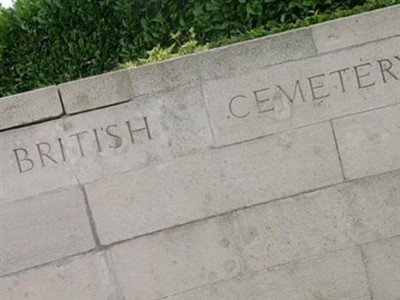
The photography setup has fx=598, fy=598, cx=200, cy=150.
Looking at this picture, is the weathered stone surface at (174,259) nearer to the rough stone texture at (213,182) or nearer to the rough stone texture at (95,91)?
the rough stone texture at (213,182)

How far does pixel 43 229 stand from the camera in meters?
3.28

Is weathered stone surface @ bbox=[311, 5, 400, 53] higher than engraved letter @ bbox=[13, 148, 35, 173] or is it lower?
higher

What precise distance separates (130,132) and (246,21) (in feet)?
4.71

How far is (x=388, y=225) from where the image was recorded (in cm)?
354

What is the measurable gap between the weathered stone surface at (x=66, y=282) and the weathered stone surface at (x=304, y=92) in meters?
0.99

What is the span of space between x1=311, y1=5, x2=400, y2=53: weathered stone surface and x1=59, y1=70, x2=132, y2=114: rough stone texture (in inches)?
44.4

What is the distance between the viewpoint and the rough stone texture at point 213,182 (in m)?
3.32

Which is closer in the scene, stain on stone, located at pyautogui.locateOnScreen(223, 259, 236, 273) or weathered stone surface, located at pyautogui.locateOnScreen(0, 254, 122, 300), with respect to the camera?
weathered stone surface, located at pyautogui.locateOnScreen(0, 254, 122, 300)

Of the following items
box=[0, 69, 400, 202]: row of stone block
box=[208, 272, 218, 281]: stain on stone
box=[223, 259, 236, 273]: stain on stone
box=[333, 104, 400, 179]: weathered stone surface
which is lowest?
box=[208, 272, 218, 281]: stain on stone

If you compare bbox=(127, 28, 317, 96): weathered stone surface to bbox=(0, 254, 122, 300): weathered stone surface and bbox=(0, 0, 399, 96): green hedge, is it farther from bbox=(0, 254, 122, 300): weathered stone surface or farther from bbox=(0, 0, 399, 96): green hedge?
bbox=(0, 0, 399, 96): green hedge

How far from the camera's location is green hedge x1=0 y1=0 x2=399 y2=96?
15.3 ft

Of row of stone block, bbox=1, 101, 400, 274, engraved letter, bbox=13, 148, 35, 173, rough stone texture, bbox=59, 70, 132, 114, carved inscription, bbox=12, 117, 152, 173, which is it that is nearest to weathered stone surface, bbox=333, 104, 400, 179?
row of stone block, bbox=1, 101, 400, 274

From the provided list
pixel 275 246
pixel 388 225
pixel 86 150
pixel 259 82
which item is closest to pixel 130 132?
pixel 86 150

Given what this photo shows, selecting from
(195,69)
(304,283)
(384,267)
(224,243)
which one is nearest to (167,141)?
(195,69)
